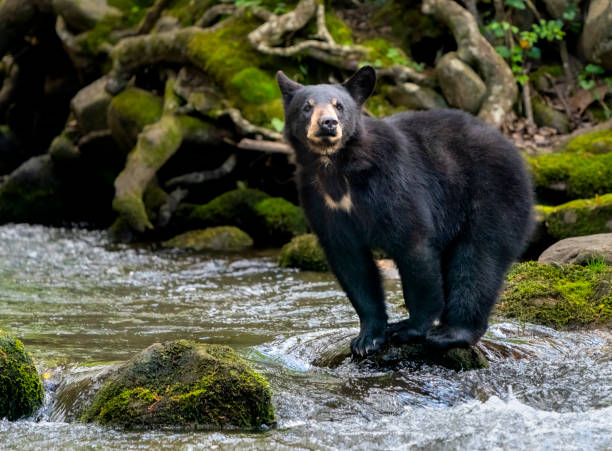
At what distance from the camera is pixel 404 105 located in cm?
1204

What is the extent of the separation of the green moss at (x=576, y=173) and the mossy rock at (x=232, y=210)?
4.09 m

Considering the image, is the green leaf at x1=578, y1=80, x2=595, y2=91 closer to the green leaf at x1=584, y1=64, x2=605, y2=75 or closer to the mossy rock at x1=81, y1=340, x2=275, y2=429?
the green leaf at x1=584, y1=64, x2=605, y2=75

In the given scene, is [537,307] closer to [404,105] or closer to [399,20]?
[404,105]

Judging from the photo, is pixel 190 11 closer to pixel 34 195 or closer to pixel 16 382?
pixel 34 195

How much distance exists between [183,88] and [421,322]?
8.70 m

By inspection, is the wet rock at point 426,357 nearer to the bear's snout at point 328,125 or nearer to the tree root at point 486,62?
the bear's snout at point 328,125

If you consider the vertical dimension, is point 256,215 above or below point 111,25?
below

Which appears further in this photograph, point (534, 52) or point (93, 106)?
point (93, 106)

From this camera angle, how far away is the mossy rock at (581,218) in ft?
28.3

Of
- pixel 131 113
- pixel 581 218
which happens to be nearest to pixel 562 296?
pixel 581 218

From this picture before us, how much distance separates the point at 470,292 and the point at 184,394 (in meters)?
1.90

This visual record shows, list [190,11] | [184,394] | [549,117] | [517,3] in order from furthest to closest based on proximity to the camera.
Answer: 1. [190,11]
2. [517,3]
3. [549,117]
4. [184,394]

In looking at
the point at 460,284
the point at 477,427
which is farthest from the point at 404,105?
the point at 477,427

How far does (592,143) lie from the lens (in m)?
10.4
